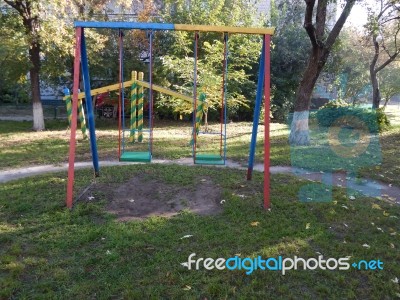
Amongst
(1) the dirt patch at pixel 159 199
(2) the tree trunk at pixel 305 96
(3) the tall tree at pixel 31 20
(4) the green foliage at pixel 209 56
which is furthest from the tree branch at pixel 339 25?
(3) the tall tree at pixel 31 20

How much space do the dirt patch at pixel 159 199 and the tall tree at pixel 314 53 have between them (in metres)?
4.99

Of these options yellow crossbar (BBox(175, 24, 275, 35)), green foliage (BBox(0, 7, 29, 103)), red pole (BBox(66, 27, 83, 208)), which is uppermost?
green foliage (BBox(0, 7, 29, 103))

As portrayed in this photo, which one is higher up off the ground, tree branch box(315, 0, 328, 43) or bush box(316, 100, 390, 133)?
tree branch box(315, 0, 328, 43)

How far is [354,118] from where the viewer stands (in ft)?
51.0

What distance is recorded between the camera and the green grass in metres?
3.26

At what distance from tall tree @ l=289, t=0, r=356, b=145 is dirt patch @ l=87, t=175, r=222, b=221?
4987 millimetres

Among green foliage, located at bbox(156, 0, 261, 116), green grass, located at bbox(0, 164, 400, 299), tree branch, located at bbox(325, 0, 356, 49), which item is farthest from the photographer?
green foliage, located at bbox(156, 0, 261, 116)

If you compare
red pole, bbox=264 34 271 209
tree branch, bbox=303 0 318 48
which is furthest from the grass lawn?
tree branch, bbox=303 0 318 48

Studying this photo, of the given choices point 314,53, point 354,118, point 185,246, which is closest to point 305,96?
point 314,53

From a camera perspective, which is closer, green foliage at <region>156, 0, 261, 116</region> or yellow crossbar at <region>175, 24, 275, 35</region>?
yellow crossbar at <region>175, 24, 275, 35</region>

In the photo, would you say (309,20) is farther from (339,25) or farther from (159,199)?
(159,199)

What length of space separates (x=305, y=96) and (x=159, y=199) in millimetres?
6150

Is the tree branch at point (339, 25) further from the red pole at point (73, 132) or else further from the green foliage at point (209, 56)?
the red pole at point (73, 132)

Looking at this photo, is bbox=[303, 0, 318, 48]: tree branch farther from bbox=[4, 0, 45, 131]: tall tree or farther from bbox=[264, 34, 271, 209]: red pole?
bbox=[4, 0, 45, 131]: tall tree
